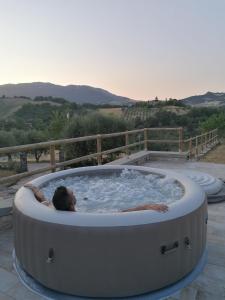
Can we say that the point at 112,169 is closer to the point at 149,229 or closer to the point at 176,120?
the point at 149,229

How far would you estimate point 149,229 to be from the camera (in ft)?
6.54

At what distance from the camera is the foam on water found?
126 inches

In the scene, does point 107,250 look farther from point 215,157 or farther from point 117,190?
point 215,157

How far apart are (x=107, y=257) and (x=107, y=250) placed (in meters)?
0.05

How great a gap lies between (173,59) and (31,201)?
1268 cm

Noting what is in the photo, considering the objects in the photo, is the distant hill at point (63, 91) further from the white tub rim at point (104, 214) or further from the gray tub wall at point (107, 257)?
the gray tub wall at point (107, 257)

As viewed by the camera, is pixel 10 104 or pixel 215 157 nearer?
pixel 215 157

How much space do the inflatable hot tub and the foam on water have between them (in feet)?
2.91

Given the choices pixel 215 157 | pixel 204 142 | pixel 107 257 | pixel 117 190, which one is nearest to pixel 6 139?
pixel 204 142

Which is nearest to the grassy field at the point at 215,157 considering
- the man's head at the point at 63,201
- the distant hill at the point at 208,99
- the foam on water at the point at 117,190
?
the foam on water at the point at 117,190

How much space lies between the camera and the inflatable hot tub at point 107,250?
6.44 feet

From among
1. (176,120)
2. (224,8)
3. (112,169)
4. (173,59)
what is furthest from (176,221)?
(176,120)

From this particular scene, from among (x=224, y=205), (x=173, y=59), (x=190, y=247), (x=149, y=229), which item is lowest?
(x=224, y=205)

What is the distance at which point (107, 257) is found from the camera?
196cm
